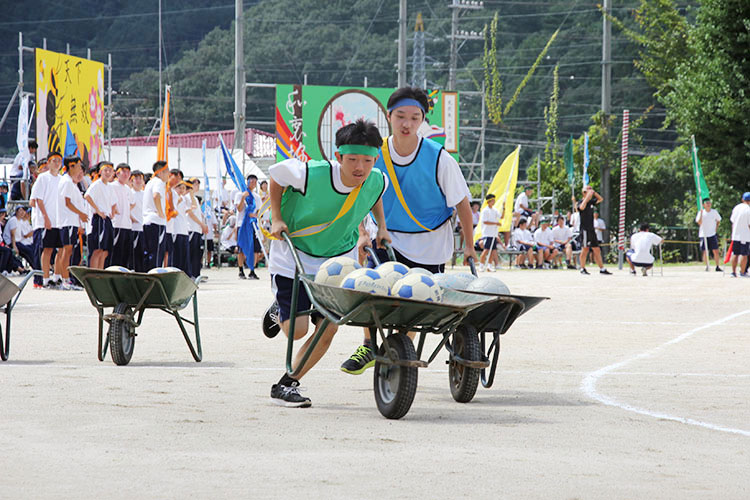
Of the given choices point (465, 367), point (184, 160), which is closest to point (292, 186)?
point (465, 367)

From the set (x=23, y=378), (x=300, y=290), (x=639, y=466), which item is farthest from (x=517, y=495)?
(x=23, y=378)

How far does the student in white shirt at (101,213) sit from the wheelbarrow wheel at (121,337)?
9.19m

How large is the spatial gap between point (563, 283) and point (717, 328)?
32.6 ft

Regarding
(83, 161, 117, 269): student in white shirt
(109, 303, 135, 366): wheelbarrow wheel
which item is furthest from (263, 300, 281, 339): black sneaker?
(83, 161, 117, 269): student in white shirt

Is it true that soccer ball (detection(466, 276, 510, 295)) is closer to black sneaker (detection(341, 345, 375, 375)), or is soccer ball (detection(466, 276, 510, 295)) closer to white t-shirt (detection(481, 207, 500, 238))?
black sneaker (detection(341, 345, 375, 375))

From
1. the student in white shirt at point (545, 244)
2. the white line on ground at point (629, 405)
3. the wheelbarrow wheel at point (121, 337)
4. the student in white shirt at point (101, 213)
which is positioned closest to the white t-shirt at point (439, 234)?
the white line on ground at point (629, 405)

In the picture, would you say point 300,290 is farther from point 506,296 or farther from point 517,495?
point 517,495

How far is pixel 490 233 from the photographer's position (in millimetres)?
29984

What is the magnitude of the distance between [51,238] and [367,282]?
42.0 feet

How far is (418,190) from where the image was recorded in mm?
8109

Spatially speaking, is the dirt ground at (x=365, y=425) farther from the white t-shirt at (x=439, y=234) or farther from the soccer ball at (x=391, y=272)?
the white t-shirt at (x=439, y=234)

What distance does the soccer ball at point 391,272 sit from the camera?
21.2ft

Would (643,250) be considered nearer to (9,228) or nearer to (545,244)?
(545,244)

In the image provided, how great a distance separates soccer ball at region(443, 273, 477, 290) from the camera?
689 centimetres
